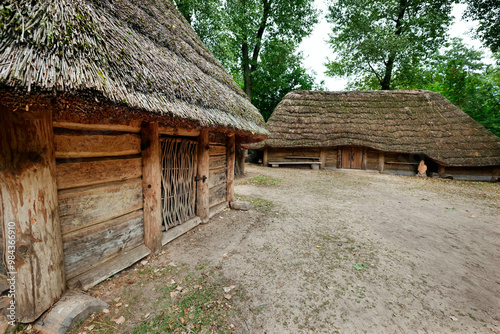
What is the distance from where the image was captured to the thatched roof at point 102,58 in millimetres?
1512

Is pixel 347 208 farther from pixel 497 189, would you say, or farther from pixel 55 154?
pixel 497 189

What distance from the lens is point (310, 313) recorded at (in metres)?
2.34

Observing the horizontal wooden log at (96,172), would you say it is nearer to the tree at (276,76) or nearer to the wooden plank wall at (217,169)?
the wooden plank wall at (217,169)

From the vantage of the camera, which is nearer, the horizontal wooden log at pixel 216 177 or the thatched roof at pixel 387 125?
the horizontal wooden log at pixel 216 177

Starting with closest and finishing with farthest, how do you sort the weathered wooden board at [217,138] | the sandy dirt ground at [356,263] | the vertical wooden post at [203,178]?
the sandy dirt ground at [356,263]
the vertical wooden post at [203,178]
the weathered wooden board at [217,138]

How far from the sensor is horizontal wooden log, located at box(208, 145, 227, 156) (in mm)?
4958

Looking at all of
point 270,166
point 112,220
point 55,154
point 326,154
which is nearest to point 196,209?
point 112,220

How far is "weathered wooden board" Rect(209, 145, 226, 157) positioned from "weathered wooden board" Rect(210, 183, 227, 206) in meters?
0.88

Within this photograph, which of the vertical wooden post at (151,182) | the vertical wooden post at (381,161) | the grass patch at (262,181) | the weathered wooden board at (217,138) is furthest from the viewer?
the vertical wooden post at (381,161)

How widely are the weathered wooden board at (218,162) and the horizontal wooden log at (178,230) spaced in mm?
1344

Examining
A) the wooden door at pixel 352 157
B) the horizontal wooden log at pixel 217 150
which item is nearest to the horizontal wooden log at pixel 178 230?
the horizontal wooden log at pixel 217 150

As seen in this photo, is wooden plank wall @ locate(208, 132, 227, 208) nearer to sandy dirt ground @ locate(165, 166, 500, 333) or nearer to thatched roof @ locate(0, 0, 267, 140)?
sandy dirt ground @ locate(165, 166, 500, 333)

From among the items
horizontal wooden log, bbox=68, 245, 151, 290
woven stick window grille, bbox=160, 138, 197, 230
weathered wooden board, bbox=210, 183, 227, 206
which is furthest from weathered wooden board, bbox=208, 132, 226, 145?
horizontal wooden log, bbox=68, 245, 151, 290

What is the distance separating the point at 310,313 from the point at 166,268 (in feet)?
6.71
